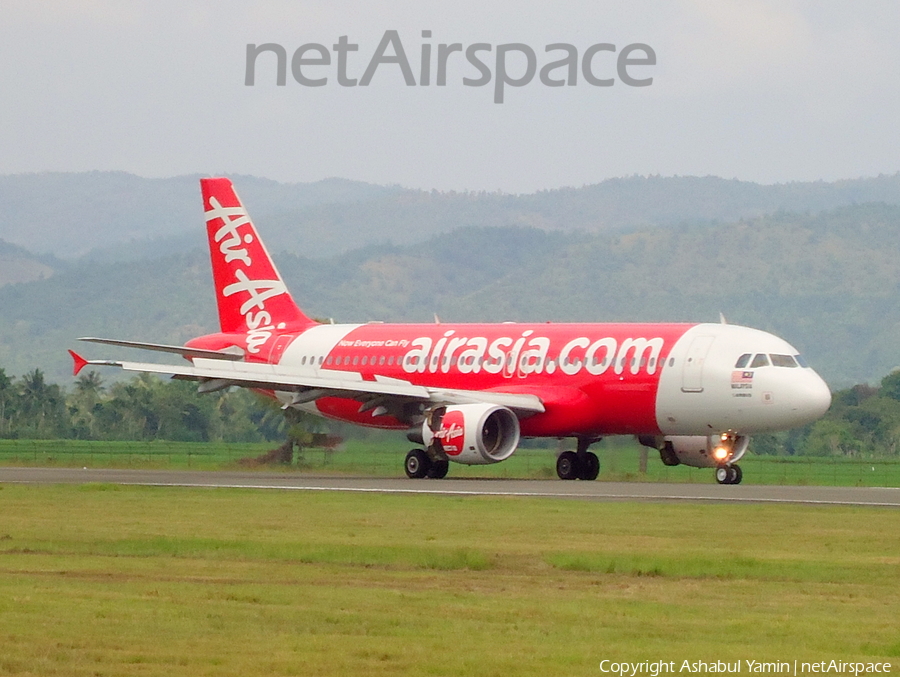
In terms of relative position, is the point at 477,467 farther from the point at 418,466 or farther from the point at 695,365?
the point at 695,365

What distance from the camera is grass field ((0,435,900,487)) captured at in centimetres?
4650

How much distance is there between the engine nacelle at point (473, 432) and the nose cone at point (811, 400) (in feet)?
22.7

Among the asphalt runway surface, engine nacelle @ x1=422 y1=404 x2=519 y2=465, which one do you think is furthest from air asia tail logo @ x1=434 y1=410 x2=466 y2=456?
the asphalt runway surface

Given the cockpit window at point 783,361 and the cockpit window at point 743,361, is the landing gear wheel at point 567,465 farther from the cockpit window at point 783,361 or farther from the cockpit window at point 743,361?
→ the cockpit window at point 783,361

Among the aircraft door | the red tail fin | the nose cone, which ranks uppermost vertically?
the red tail fin

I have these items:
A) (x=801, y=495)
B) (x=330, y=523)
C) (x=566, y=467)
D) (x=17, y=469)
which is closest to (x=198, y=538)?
(x=330, y=523)

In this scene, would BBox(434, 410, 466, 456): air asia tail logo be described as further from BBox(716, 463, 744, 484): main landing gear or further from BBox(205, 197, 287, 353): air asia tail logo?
BBox(205, 197, 287, 353): air asia tail logo

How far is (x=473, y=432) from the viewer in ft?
135

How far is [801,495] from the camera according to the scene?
3594 cm

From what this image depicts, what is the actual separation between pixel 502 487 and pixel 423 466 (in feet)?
17.6

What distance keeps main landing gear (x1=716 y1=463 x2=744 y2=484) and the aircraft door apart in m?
2.37

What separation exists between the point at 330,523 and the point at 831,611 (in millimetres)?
11574

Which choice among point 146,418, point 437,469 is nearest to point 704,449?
point 437,469

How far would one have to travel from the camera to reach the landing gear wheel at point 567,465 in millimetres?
45281
